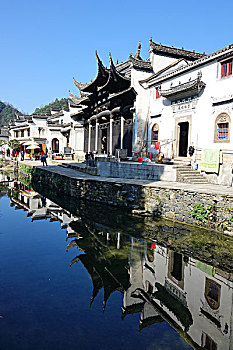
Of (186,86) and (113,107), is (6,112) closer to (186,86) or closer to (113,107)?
(113,107)

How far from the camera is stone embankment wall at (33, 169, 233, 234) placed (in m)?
9.09

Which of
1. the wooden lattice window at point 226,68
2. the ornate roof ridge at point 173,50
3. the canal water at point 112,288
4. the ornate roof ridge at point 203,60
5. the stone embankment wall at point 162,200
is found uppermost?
the ornate roof ridge at point 173,50

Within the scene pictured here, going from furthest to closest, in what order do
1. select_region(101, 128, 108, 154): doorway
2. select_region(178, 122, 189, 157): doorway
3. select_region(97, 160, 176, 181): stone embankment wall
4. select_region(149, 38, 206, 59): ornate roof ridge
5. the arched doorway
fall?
the arched doorway
select_region(101, 128, 108, 154): doorway
select_region(149, 38, 206, 59): ornate roof ridge
select_region(178, 122, 189, 157): doorway
select_region(97, 160, 176, 181): stone embankment wall

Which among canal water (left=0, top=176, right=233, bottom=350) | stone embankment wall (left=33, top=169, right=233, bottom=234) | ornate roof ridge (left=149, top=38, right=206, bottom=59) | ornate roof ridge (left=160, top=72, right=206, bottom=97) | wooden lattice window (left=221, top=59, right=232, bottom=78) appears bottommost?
canal water (left=0, top=176, right=233, bottom=350)

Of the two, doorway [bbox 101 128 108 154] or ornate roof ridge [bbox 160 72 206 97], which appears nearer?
ornate roof ridge [bbox 160 72 206 97]

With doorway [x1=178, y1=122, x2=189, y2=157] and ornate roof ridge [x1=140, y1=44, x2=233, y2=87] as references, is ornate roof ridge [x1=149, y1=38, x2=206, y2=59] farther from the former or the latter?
doorway [x1=178, y1=122, x2=189, y2=157]

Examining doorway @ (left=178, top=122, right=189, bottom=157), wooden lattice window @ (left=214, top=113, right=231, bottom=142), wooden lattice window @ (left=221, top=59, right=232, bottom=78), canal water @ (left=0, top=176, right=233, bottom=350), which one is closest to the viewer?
Result: canal water @ (left=0, top=176, right=233, bottom=350)

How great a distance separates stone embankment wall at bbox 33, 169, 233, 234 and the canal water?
0.64 metres

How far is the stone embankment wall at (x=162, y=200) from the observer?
9.09m

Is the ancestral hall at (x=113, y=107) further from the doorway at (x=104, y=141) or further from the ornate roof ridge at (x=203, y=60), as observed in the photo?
the ornate roof ridge at (x=203, y=60)

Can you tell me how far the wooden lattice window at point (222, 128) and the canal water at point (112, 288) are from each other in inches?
193

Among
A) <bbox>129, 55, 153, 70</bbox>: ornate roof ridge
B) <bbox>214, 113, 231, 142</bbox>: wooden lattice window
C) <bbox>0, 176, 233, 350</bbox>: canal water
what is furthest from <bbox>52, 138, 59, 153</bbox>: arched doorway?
<bbox>214, 113, 231, 142</bbox>: wooden lattice window

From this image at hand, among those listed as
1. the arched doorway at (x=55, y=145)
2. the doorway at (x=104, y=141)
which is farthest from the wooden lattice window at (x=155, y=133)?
the arched doorway at (x=55, y=145)

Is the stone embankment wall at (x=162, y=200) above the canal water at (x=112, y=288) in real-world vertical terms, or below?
above
